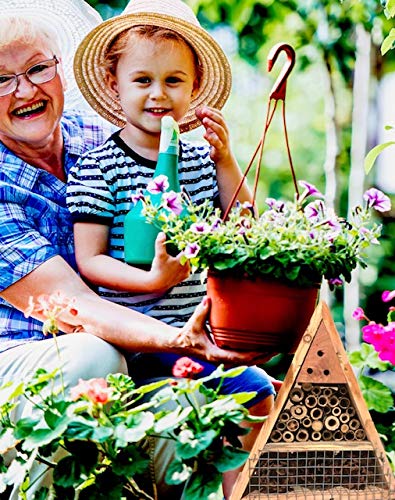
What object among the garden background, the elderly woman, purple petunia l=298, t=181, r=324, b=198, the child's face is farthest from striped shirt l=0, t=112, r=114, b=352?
the garden background

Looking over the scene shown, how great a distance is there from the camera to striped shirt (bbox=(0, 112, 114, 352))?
8.89ft

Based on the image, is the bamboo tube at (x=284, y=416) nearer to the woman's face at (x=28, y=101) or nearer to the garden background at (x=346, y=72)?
the garden background at (x=346, y=72)

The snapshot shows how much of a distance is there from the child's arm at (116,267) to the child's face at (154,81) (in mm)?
320

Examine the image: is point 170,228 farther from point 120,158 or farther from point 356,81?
point 356,81

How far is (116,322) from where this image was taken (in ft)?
8.32

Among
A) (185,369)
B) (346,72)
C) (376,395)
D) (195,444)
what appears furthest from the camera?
(346,72)

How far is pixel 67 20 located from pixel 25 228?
787mm

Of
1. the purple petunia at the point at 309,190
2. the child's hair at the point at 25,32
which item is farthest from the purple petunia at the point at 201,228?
the child's hair at the point at 25,32

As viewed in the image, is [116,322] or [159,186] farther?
[116,322]

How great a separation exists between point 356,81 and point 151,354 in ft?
11.5

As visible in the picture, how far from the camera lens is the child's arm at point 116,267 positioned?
8.22 feet

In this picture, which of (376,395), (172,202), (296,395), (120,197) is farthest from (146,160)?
(376,395)

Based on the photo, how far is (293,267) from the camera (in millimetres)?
2254

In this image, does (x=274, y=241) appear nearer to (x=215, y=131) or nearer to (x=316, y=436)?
(x=316, y=436)
